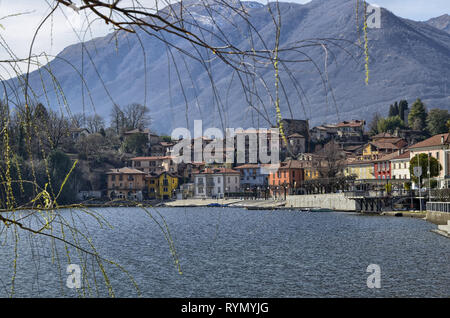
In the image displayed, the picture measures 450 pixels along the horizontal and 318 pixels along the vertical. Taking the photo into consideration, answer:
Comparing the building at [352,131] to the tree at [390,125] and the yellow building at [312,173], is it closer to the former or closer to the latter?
the tree at [390,125]

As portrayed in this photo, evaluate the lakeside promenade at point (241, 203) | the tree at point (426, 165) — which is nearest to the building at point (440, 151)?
the tree at point (426, 165)

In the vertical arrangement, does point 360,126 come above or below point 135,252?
above

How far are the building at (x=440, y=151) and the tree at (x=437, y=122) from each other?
39.5m

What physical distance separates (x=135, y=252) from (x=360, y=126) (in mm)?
94551

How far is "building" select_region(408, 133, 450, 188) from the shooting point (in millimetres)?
56688

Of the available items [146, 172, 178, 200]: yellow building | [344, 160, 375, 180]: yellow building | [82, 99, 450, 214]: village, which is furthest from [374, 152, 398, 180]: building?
[146, 172, 178, 200]: yellow building

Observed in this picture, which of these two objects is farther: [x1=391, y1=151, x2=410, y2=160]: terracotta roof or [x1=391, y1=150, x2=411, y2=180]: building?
[x1=391, y1=151, x2=410, y2=160]: terracotta roof

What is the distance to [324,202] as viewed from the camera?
73750 mm

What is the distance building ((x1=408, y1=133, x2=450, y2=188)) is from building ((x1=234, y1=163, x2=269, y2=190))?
38946 millimetres

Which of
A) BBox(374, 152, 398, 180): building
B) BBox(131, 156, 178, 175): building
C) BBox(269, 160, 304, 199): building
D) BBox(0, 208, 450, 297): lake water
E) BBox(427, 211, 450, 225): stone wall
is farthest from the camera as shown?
BBox(131, 156, 178, 175): building

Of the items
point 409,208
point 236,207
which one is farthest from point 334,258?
point 236,207

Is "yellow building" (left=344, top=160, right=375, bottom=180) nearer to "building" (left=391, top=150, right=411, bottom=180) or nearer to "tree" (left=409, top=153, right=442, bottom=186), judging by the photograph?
"building" (left=391, top=150, right=411, bottom=180)
